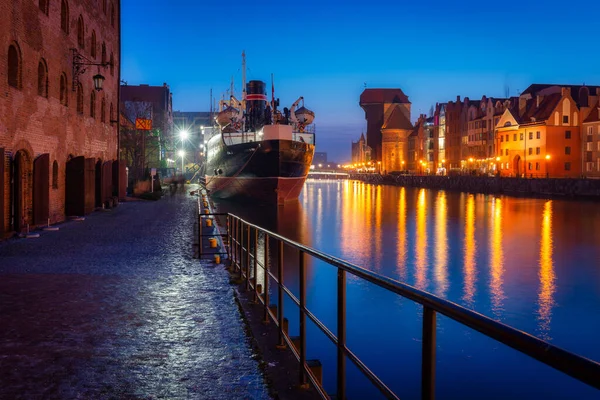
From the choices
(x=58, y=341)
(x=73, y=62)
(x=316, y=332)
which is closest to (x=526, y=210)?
(x=73, y=62)

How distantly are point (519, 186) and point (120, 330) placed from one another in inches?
2451

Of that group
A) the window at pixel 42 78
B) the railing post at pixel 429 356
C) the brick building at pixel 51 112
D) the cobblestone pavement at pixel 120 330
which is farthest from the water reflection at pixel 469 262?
the window at pixel 42 78

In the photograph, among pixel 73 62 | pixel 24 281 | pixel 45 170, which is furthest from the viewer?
pixel 73 62

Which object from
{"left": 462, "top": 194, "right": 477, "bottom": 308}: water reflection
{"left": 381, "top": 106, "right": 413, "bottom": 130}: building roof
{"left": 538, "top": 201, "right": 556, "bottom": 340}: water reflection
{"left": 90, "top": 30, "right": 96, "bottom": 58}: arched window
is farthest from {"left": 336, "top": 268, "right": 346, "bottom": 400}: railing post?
{"left": 381, "top": 106, "right": 413, "bottom": 130}: building roof

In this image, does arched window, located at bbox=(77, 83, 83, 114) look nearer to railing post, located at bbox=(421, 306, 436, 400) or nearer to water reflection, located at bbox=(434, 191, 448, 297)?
water reflection, located at bbox=(434, 191, 448, 297)

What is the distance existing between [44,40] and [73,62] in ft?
13.4

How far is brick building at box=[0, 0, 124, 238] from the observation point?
17.7 meters

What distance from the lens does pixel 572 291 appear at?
15.2 metres

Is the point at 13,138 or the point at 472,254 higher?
the point at 13,138

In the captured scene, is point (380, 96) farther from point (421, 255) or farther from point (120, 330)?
point (120, 330)

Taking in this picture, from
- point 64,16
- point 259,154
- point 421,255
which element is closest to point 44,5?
point 64,16

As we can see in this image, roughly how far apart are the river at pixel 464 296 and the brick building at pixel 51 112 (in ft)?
29.0

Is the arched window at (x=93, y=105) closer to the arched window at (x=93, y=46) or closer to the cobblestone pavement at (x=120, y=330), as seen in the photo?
the arched window at (x=93, y=46)

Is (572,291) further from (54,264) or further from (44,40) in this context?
(44,40)
